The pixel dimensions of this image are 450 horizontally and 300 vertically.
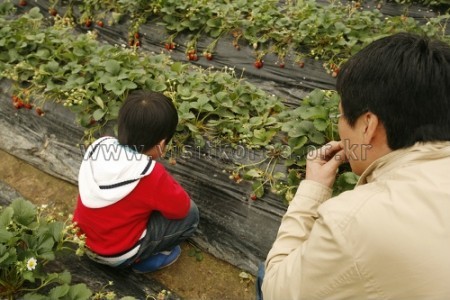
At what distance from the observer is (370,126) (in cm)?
152

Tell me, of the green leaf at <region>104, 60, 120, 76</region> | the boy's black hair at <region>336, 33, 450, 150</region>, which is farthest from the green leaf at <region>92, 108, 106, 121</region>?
the boy's black hair at <region>336, 33, 450, 150</region>

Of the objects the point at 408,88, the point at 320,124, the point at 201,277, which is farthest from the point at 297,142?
the point at 408,88

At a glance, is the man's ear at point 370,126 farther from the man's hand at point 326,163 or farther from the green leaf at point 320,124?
the green leaf at point 320,124

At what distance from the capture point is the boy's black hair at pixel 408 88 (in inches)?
56.2

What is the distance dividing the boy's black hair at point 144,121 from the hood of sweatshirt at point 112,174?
6 cm

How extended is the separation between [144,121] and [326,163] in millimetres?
947

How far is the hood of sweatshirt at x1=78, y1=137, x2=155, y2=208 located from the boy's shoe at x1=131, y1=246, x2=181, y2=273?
583 millimetres

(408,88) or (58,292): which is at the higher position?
(408,88)

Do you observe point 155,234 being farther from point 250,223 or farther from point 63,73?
point 63,73

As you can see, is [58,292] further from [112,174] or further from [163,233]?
[163,233]

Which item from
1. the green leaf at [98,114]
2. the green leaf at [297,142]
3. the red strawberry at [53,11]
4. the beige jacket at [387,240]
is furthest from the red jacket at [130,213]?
the red strawberry at [53,11]

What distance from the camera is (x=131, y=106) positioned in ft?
7.60

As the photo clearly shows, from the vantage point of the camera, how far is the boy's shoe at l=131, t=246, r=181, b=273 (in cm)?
269

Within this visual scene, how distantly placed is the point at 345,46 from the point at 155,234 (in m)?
2.24
